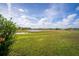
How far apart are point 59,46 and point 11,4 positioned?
72 cm

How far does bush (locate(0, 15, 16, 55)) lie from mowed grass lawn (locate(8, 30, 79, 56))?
0.19 ft

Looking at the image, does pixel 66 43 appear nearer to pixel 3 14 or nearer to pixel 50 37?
pixel 50 37

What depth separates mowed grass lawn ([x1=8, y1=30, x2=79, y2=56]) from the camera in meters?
1.88

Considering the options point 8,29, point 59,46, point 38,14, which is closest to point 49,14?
point 38,14

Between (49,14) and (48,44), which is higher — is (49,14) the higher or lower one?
the higher one

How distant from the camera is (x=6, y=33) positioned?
1.89m

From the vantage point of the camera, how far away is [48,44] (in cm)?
189

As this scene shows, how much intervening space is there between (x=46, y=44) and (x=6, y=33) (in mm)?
469

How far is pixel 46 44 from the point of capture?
1.90 metres

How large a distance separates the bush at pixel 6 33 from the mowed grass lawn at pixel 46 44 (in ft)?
0.19

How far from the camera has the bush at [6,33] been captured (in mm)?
1885

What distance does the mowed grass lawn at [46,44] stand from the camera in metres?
1.88

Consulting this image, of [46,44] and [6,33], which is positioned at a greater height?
[6,33]

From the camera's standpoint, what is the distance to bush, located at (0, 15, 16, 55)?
188cm
